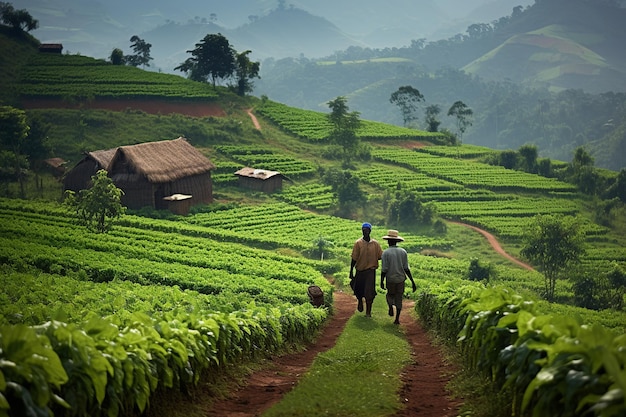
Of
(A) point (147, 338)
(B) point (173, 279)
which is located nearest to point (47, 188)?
(B) point (173, 279)

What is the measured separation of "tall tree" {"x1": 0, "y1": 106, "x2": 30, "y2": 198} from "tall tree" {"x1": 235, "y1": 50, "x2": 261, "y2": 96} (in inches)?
1452

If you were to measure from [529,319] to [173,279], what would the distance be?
23.3m

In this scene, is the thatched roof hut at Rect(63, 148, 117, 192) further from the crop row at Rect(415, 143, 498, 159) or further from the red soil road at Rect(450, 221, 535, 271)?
the crop row at Rect(415, 143, 498, 159)

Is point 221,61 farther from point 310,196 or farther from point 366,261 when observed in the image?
point 366,261

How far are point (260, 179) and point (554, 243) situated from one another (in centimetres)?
2978

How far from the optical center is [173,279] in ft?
97.8

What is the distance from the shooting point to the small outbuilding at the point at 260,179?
6762cm

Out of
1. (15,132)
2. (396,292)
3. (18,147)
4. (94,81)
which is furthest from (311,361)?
(94,81)

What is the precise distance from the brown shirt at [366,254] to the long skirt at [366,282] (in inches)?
9.3

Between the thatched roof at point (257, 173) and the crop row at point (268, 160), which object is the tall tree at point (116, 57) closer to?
the crop row at point (268, 160)

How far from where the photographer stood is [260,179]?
6719 cm

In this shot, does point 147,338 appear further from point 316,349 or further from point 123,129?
point 123,129

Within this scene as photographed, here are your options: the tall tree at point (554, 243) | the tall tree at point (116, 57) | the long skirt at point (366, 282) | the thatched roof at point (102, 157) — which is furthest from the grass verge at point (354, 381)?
the tall tree at point (116, 57)

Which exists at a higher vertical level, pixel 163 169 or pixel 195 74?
pixel 195 74
